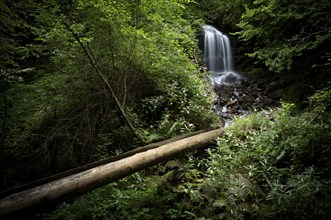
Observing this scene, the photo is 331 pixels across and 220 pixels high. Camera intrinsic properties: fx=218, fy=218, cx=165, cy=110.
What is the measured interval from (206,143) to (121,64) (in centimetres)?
334

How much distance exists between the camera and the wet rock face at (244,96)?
8.98m

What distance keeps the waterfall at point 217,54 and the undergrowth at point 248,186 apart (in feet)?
26.9

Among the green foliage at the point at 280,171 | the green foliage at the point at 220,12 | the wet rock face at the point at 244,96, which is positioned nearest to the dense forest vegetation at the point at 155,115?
the green foliage at the point at 280,171

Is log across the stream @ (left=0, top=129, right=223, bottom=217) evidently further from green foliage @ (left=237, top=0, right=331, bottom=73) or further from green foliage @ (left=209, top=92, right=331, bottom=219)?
green foliage @ (left=237, top=0, right=331, bottom=73)

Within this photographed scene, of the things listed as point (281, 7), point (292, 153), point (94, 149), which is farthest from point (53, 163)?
point (281, 7)

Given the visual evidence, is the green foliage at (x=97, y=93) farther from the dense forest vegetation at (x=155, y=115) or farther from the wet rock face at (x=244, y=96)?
the wet rock face at (x=244, y=96)

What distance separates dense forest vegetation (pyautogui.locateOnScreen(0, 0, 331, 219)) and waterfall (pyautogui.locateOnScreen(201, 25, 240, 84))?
5556 millimetres

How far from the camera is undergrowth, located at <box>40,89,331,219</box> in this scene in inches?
120

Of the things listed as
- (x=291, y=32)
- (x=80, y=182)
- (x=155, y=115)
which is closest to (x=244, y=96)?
(x=291, y=32)

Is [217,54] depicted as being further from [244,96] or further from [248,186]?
[248,186]

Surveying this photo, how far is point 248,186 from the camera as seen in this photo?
3566 mm

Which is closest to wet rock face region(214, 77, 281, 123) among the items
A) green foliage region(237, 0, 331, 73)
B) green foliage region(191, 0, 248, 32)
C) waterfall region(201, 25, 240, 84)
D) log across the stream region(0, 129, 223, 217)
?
waterfall region(201, 25, 240, 84)

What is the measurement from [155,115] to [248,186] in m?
3.55

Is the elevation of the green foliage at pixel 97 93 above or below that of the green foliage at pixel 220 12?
below
